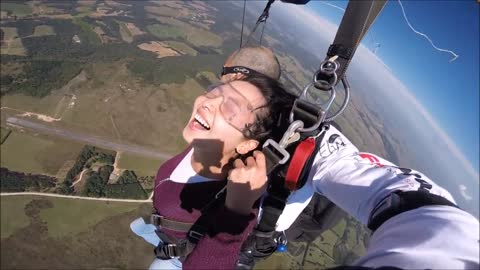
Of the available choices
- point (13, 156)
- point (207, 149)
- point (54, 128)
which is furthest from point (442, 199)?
point (54, 128)

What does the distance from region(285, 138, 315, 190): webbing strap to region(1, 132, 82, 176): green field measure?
2206 centimetres

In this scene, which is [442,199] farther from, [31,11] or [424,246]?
[31,11]

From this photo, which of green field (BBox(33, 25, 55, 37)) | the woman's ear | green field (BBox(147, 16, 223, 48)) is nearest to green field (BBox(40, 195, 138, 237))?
the woman's ear

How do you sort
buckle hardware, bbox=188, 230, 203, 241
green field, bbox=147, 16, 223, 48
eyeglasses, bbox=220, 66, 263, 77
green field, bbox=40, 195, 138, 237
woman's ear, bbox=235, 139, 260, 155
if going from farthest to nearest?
green field, bbox=147, 16, 223, 48 < green field, bbox=40, 195, 138, 237 < eyeglasses, bbox=220, 66, 263, 77 < woman's ear, bbox=235, 139, 260, 155 < buckle hardware, bbox=188, 230, 203, 241

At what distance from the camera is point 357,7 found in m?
0.85

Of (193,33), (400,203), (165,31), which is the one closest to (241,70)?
(400,203)

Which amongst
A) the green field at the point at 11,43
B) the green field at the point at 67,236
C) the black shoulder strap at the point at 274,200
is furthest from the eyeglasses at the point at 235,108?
the green field at the point at 11,43

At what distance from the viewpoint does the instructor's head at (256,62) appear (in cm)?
150

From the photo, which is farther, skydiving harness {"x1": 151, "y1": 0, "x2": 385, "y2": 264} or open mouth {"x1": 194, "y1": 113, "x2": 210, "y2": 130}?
open mouth {"x1": 194, "y1": 113, "x2": 210, "y2": 130}

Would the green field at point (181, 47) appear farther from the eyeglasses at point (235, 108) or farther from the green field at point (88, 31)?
the eyeglasses at point (235, 108)

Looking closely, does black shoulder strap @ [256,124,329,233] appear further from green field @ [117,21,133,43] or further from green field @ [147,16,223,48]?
green field @ [147,16,223,48]

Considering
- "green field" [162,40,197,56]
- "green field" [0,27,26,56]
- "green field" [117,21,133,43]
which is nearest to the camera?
"green field" [0,27,26,56]

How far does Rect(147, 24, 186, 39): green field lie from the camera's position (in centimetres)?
4191

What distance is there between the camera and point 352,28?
2.90 ft
